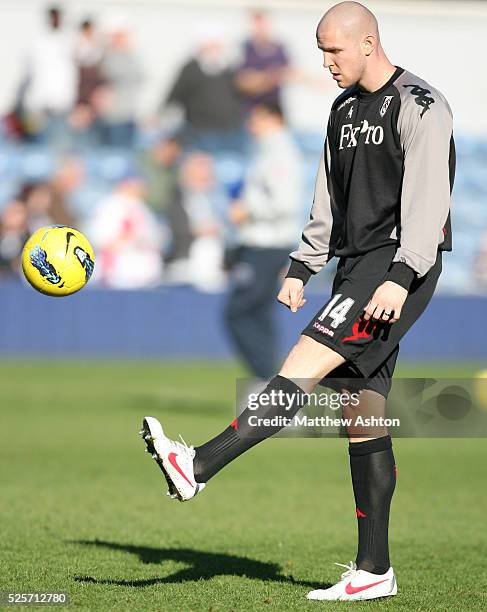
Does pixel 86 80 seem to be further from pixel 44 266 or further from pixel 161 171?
pixel 44 266

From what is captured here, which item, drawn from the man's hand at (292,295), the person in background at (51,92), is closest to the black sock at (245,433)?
the man's hand at (292,295)

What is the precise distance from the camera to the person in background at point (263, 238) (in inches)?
485

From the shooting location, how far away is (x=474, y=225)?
2375 cm

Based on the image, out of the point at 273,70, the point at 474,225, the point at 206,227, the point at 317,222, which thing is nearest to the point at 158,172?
the point at 206,227

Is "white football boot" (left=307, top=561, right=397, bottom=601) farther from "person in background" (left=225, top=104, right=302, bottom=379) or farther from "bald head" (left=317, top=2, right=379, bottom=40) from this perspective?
"person in background" (left=225, top=104, right=302, bottom=379)

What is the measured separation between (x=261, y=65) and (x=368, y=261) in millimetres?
18820

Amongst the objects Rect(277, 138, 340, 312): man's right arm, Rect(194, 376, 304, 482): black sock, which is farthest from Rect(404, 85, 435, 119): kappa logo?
Rect(194, 376, 304, 482): black sock

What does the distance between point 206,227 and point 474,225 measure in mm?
6064

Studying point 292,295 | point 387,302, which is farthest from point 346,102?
point 387,302

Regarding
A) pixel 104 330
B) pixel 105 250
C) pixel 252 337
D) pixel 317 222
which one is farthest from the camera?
pixel 105 250

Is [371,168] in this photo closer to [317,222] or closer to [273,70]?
[317,222]

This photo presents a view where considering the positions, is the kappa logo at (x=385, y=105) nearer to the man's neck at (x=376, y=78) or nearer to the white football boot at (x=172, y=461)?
the man's neck at (x=376, y=78)

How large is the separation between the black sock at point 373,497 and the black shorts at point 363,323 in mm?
265

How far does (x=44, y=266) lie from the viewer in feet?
17.8
